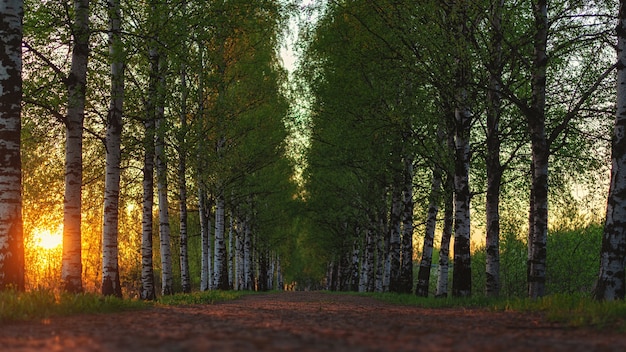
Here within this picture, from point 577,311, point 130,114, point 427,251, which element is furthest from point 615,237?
point 130,114

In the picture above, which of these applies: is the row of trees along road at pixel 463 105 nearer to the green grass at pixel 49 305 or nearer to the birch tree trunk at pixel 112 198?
the birch tree trunk at pixel 112 198

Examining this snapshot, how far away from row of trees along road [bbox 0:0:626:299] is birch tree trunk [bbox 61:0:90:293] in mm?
44

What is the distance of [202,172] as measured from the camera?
21.3 metres

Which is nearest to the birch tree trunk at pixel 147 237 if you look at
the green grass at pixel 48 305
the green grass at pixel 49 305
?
the green grass at pixel 49 305

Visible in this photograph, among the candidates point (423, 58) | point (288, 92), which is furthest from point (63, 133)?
point (288, 92)

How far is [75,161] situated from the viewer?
12250 mm

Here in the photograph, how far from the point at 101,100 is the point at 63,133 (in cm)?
152

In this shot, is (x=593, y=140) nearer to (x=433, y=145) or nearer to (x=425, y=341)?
(x=433, y=145)

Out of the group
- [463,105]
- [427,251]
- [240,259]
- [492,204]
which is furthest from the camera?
[240,259]

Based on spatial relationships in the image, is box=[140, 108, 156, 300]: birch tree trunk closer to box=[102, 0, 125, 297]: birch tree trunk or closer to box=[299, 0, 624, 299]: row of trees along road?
box=[102, 0, 125, 297]: birch tree trunk

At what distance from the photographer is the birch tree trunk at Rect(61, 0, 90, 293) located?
1194cm

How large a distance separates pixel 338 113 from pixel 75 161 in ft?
39.7

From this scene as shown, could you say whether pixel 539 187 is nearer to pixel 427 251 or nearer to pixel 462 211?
pixel 462 211

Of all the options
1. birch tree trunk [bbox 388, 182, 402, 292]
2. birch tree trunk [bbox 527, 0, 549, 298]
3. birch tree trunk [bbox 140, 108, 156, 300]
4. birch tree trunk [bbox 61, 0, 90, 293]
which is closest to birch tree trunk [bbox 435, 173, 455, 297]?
birch tree trunk [bbox 388, 182, 402, 292]
